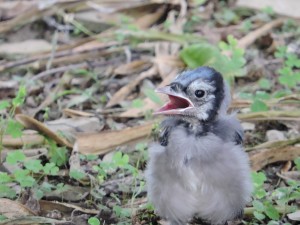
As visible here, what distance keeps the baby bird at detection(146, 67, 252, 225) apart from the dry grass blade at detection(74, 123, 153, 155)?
0.84m

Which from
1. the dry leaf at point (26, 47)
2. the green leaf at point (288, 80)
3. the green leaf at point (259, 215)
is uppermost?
the dry leaf at point (26, 47)

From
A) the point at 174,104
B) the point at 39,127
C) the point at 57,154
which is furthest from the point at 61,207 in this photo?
the point at 174,104

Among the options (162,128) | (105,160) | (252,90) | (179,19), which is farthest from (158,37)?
(162,128)

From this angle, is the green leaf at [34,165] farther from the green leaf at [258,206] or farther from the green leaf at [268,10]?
the green leaf at [268,10]

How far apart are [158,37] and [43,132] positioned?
5.58ft

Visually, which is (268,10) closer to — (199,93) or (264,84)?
(264,84)

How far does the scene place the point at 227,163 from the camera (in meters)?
3.25

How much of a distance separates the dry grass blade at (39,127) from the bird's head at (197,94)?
0.95 m

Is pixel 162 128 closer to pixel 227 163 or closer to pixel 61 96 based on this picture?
pixel 227 163

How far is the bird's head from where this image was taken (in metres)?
3.32

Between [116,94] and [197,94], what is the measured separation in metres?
1.65

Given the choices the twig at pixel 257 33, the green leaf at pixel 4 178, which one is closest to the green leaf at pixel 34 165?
the green leaf at pixel 4 178

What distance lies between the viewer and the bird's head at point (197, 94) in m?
3.32

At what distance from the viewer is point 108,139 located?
428 centimetres
